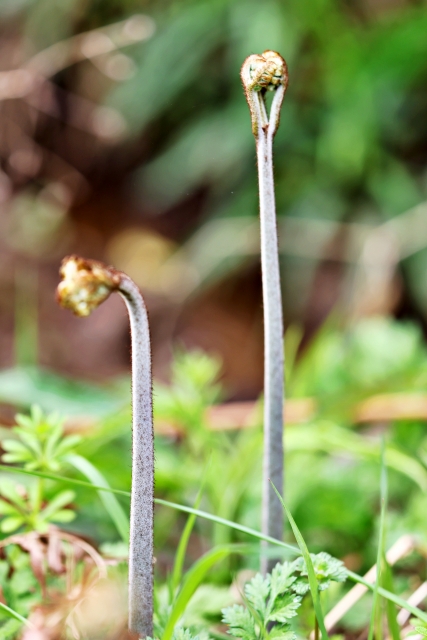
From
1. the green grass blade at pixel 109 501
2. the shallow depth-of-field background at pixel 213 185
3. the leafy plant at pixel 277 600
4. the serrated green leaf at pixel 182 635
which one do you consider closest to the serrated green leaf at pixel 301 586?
the leafy plant at pixel 277 600

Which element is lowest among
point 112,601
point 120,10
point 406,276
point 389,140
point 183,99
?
point 112,601

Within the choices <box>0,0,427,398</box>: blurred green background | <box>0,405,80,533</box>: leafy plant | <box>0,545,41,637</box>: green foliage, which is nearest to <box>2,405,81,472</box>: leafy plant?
<box>0,405,80,533</box>: leafy plant

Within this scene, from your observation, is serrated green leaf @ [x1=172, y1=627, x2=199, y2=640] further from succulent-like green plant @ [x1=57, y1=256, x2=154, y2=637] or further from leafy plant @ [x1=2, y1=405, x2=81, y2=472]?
leafy plant @ [x1=2, y1=405, x2=81, y2=472]

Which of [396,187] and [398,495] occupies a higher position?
[396,187]

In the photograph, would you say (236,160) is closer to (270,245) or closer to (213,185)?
(213,185)

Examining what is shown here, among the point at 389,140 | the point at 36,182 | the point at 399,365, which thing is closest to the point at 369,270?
the point at 389,140

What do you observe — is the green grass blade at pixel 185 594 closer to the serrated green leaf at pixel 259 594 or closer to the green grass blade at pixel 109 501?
the serrated green leaf at pixel 259 594

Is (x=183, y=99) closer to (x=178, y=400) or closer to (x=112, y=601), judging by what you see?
(x=178, y=400)
